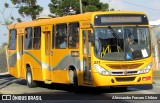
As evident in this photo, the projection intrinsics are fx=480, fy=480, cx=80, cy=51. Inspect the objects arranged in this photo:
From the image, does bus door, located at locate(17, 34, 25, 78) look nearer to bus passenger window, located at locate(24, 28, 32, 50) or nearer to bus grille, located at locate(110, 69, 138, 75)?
bus passenger window, located at locate(24, 28, 32, 50)

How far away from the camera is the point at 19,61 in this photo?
23.9m

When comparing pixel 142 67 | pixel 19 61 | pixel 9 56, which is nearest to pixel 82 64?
pixel 142 67

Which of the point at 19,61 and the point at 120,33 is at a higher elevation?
the point at 120,33

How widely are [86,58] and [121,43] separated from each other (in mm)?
1390

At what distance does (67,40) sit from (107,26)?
2.24m

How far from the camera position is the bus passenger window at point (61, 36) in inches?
752

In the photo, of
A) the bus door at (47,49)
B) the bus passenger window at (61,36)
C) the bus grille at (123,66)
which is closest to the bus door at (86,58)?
the bus grille at (123,66)

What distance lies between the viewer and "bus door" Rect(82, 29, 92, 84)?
1723 centimetres

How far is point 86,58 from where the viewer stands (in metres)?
17.4

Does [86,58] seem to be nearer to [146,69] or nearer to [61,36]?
[146,69]

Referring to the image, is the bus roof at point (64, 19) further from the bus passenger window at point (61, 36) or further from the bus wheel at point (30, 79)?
the bus wheel at point (30, 79)

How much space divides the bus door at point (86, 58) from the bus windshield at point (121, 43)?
1.37 feet

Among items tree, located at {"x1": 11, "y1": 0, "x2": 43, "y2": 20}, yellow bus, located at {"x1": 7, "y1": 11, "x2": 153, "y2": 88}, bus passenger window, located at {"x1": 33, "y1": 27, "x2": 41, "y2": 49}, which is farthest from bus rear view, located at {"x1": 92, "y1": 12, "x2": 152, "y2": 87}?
tree, located at {"x1": 11, "y1": 0, "x2": 43, "y2": 20}

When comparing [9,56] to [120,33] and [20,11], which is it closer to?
[120,33]
